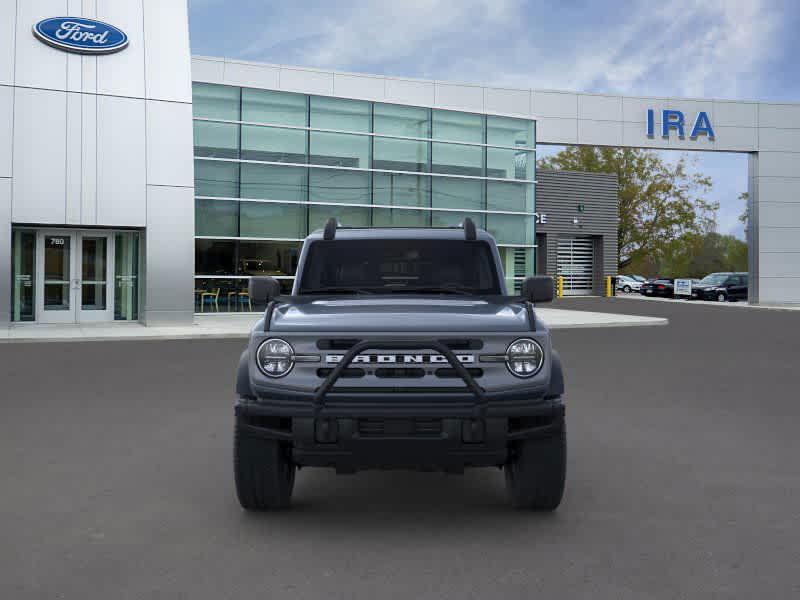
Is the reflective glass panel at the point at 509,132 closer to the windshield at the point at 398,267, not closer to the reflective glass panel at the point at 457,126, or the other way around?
the reflective glass panel at the point at 457,126

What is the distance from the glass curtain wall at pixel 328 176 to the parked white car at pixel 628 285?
39.5m

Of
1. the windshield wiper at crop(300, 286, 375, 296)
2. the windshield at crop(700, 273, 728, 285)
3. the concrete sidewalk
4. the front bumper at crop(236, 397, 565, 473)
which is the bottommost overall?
the concrete sidewalk

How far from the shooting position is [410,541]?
492cm

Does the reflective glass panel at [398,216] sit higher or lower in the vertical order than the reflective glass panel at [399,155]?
lower

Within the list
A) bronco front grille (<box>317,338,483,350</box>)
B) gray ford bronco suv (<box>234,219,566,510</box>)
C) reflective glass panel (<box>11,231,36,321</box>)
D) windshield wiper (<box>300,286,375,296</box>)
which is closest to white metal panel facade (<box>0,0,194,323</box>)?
reflective glass panel (<box>11,231,36,321</box>)

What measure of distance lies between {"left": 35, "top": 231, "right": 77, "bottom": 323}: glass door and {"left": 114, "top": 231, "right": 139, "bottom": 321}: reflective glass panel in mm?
1223

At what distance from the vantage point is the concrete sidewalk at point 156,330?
2022 cm

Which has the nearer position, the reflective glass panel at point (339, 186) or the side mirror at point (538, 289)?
the side mirror at point (538, 289)

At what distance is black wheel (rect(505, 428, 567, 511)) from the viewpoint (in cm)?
511

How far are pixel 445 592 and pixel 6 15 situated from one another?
936 inches

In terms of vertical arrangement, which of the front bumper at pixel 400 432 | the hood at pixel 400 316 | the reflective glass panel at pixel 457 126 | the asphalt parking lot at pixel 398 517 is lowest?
the asphalt parking lot at pixel 398 517

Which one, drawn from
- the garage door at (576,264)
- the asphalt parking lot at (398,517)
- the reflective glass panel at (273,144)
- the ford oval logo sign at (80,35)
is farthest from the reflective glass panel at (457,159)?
the garage door at (576,264)

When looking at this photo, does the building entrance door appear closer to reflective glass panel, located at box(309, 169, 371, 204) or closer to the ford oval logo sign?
the ford oval logo sign

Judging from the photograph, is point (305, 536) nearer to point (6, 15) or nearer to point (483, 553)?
point (483, 553)
